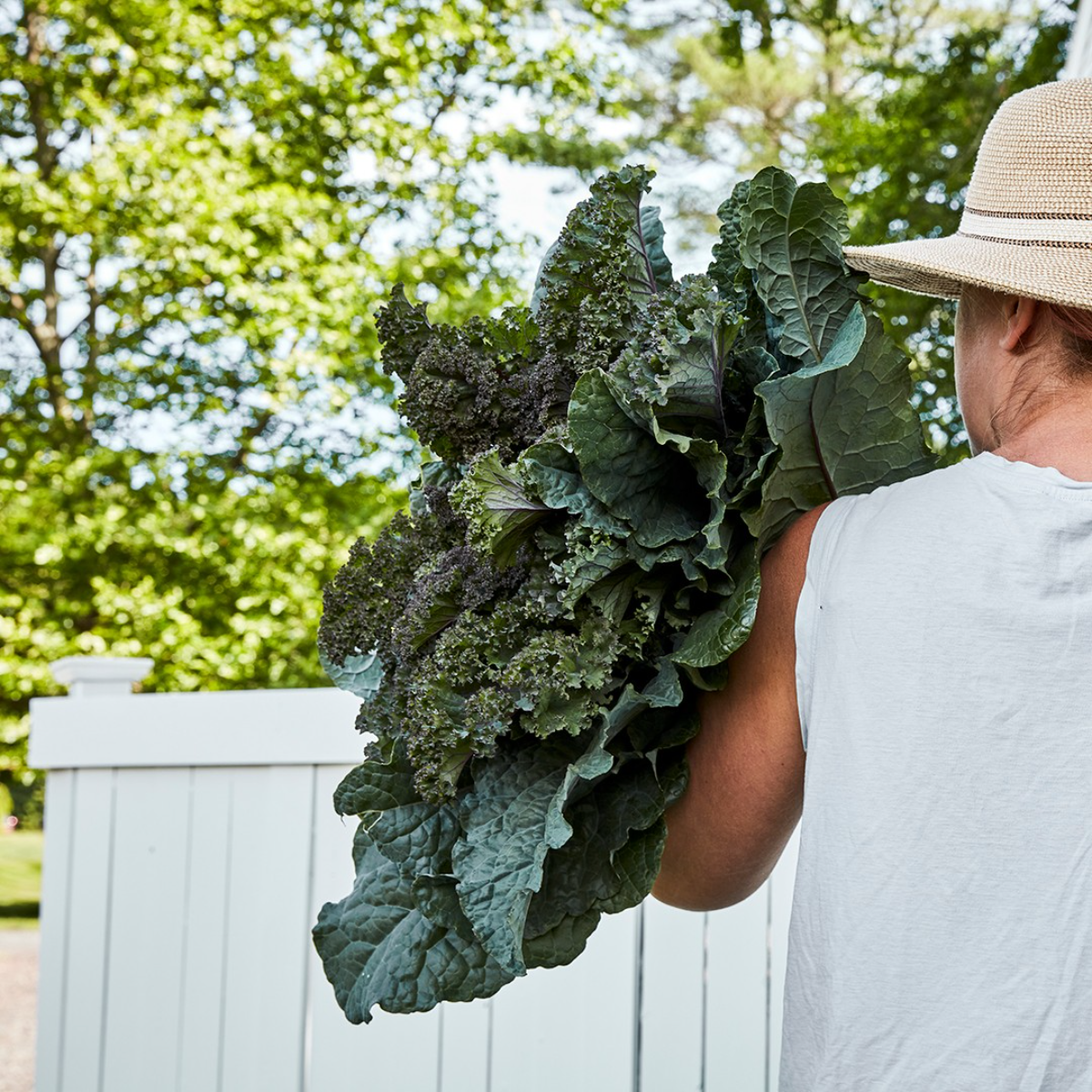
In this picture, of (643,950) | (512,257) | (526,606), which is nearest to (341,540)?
(512,257)

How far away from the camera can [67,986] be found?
2.50 meters

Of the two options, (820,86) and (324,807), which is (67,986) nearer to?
(324,807)

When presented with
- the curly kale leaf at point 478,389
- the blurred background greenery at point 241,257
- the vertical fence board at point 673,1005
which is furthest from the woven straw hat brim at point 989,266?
the blurred background greenery at point 241,257

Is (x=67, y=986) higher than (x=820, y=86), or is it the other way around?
(x=820, y=86)

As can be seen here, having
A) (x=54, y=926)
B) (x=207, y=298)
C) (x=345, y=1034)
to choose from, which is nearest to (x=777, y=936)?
(x=345, y=1034)

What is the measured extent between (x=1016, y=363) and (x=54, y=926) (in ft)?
7.67

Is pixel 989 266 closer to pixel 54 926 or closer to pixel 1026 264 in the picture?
pixel 1026 264

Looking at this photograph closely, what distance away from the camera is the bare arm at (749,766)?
1021 millimetres

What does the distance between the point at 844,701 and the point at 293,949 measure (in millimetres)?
1634

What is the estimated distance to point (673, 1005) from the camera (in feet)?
6.57

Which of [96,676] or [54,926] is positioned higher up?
[96,676]

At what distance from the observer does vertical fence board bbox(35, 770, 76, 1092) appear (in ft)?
8.20

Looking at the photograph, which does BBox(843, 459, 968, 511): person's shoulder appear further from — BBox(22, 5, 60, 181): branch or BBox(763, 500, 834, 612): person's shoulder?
BBox(22, 5, 60, 181): branch

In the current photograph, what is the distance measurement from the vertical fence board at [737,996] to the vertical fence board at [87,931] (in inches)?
51.0
